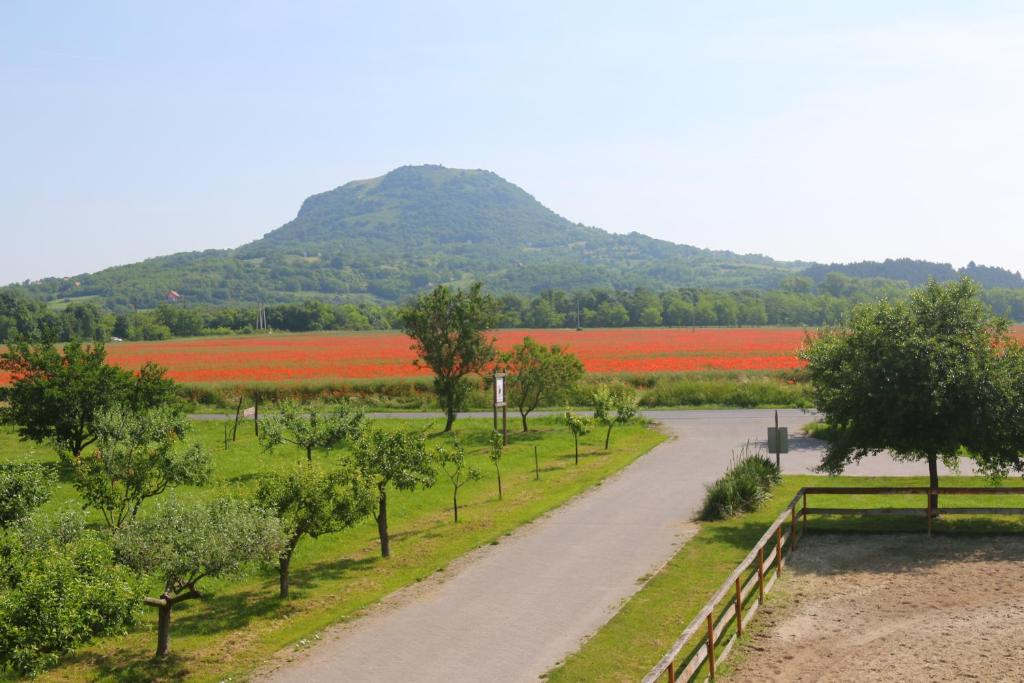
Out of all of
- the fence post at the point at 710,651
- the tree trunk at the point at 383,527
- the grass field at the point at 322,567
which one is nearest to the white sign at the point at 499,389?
the grass field at the point at 322,567

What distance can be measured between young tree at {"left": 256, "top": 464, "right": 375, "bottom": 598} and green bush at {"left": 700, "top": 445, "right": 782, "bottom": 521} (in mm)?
10349

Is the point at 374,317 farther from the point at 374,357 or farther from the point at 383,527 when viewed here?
the point at 383,527

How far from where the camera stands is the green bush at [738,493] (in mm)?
24062

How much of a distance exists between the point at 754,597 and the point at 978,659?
423 centimetres

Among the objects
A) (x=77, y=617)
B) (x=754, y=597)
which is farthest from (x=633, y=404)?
(x=77, y=617)

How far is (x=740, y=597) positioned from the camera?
49.8 feet

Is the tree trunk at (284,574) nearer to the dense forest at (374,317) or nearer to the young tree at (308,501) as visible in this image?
the young tree at (308,501)

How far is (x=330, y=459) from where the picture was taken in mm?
35719

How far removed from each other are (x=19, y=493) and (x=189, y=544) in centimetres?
491

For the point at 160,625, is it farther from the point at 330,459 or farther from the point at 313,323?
the point at 313,323

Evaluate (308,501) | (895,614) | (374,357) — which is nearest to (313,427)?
(308,501)

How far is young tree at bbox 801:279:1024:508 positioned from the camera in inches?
803

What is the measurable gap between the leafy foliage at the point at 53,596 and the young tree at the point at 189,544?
614 millimetres

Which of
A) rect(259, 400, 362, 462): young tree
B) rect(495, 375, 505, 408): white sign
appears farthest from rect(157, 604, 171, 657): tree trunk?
rect(495, 375, 505, 408): white sign
